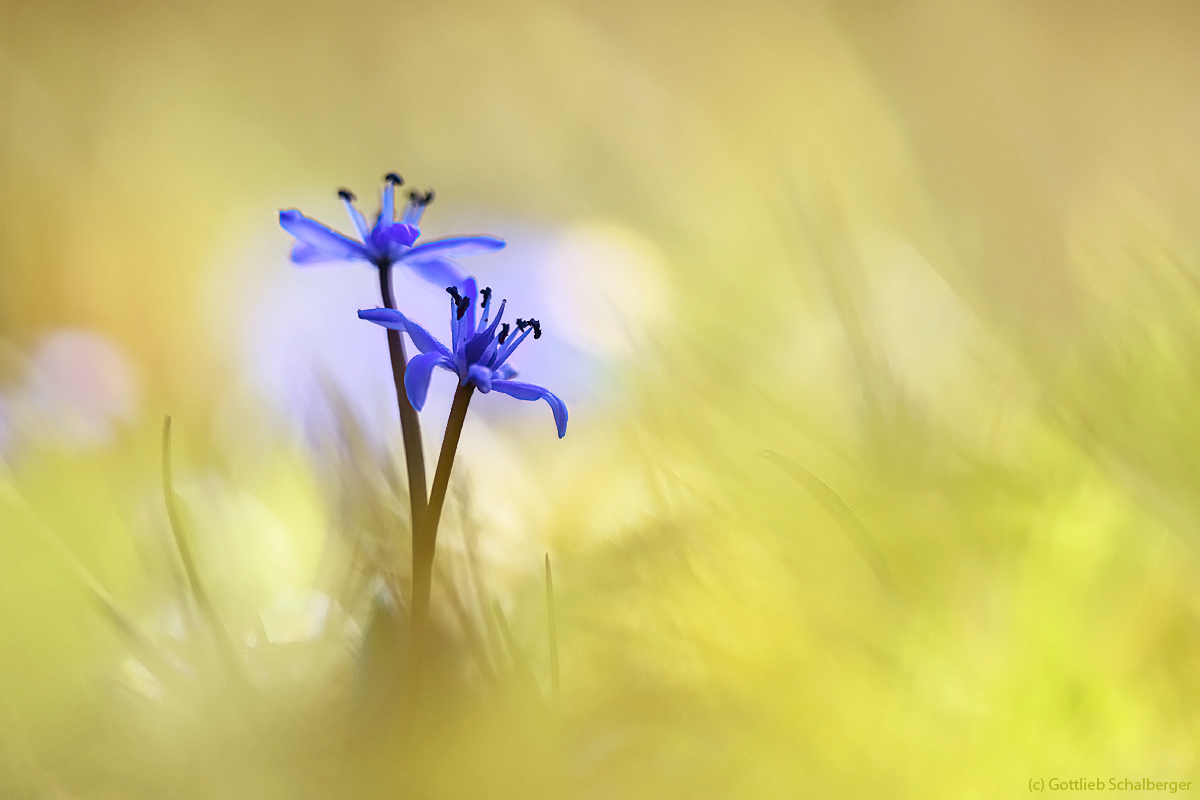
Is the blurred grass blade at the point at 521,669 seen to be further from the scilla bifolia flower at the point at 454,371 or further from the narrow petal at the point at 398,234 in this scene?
the narrow petal at the point at 398,234

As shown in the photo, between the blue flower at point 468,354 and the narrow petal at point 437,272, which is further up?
the narrow petal at point 437,272

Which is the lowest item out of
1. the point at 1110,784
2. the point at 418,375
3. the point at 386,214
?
the point at 1110,784

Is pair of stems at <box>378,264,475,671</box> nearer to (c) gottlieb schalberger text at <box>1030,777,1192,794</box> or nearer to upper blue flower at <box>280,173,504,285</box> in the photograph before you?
upper blue flower at <box>280,173,504,285</box>

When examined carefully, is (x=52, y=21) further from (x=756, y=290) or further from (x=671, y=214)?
(x=756, y=290)

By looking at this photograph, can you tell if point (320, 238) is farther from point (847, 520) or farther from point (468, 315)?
point (847, 520)

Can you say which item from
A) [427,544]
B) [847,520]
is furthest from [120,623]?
[847,520]

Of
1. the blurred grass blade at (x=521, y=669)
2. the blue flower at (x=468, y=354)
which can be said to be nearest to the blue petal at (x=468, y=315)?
the blue flower at (x=468, y=354)

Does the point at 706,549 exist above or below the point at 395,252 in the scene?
below
